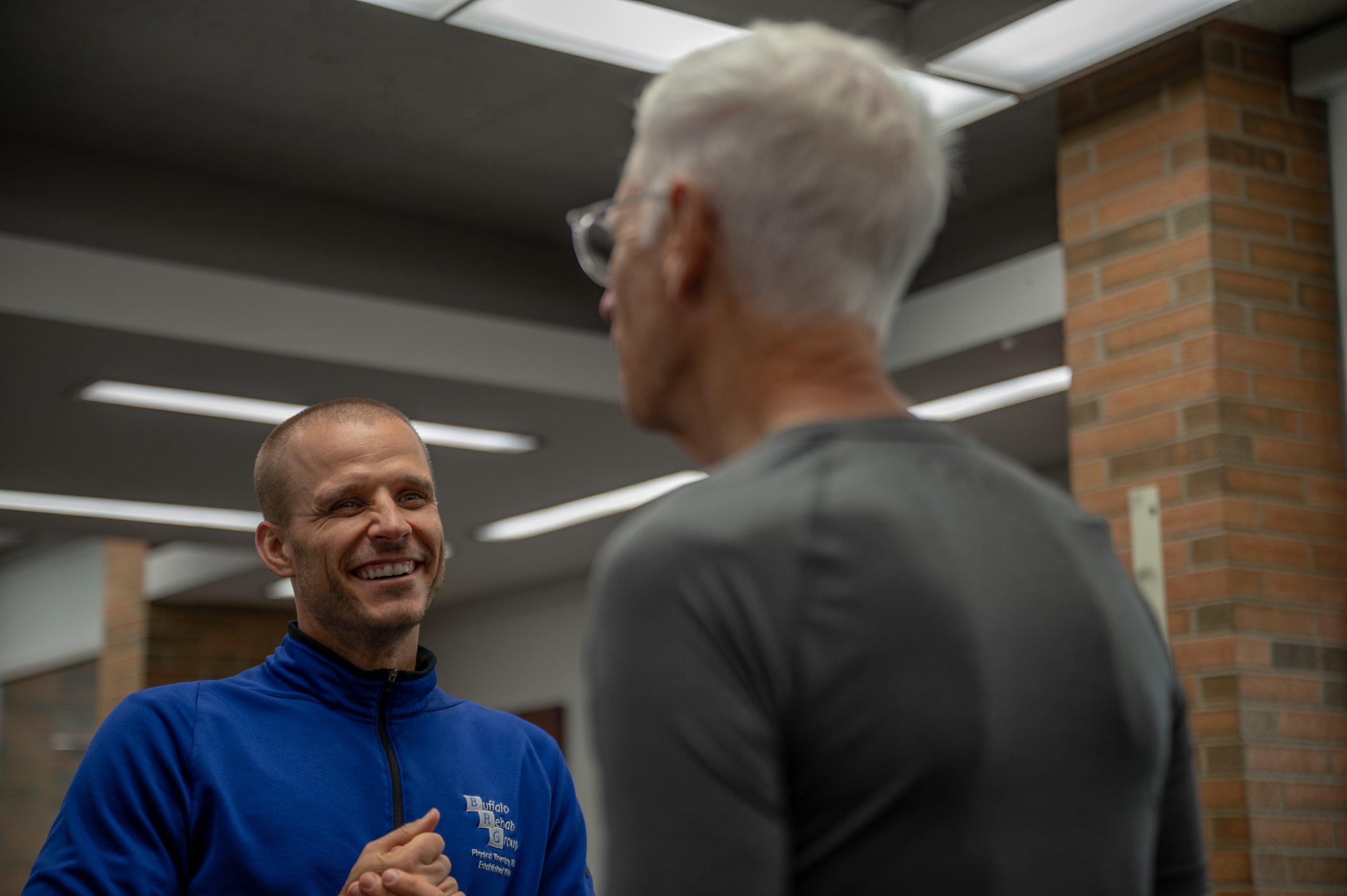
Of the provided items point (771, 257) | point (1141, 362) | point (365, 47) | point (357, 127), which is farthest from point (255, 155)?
point (771, 257)

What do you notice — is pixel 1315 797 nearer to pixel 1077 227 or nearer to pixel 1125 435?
pixel 1125 435

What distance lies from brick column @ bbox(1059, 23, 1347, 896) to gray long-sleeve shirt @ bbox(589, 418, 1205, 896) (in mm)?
2983

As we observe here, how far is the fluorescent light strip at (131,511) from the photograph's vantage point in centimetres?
720

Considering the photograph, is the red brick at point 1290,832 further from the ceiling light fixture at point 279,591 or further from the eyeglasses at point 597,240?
the ceiling light fixture at point 279,591

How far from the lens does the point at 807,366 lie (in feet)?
2.84

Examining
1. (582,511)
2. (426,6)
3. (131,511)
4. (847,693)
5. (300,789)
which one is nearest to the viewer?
(847,693)

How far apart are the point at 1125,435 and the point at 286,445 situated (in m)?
2.50

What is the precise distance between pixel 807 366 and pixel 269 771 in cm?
112

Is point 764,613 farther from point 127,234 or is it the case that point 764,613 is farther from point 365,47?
point 127,234

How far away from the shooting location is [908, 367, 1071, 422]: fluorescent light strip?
5.73m

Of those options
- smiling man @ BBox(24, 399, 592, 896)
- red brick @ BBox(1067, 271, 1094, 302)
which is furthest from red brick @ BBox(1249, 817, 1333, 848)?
smiling man @ BBox(24, 399, 592, 896)

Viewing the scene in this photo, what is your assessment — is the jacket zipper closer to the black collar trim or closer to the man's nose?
the black collar trim

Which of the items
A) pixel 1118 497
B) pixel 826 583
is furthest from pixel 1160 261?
pixel 826 583

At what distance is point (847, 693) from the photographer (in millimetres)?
774
